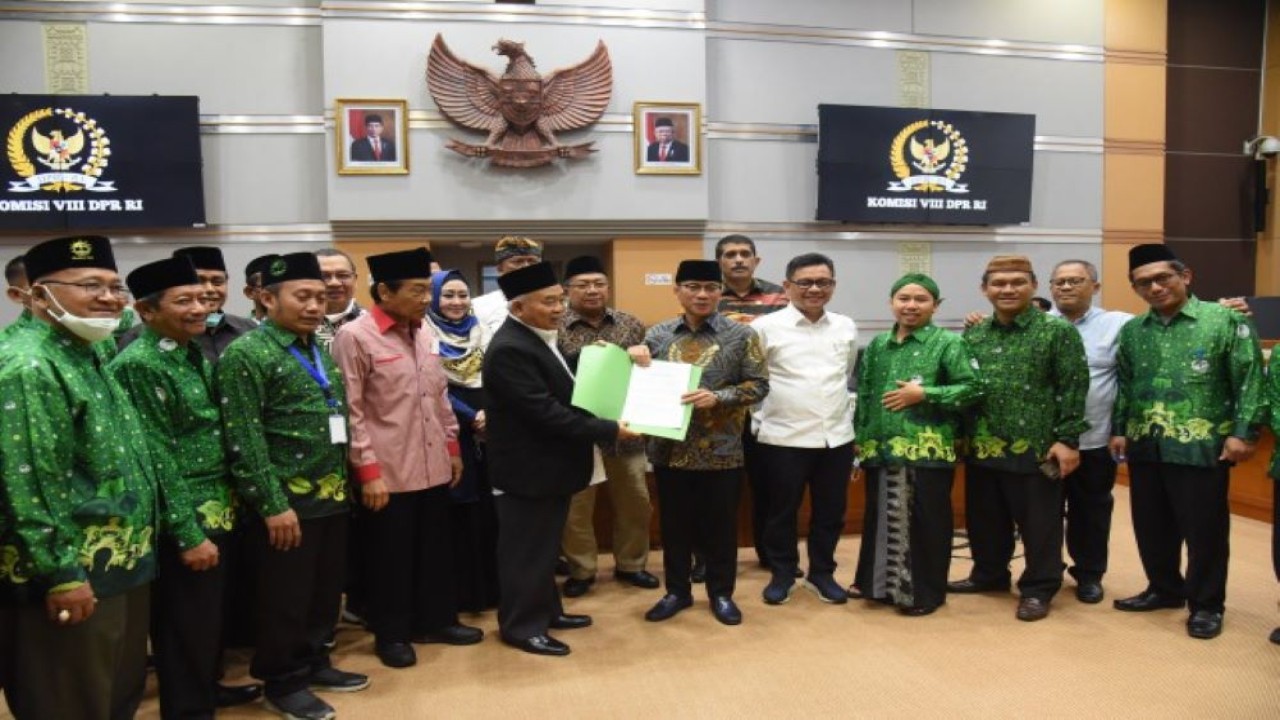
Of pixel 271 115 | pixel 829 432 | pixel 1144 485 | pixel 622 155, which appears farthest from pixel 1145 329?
pixel 271 115

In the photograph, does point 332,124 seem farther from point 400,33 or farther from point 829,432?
point 829,432

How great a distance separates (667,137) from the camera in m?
6.50

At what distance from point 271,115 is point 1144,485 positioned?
6255 mm

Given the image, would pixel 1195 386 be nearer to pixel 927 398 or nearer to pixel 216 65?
pixel 927 398

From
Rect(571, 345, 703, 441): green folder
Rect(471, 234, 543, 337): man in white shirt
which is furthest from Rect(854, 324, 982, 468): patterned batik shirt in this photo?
Rect(471, 234, 543, 337): man in white shirt

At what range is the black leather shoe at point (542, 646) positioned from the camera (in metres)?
3.04

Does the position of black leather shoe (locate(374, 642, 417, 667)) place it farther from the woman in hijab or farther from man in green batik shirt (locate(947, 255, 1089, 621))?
man in green batik shirt (locate(947, 255, 1089, 621))

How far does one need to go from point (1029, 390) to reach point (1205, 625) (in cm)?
110

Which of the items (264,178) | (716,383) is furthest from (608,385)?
(264,178)

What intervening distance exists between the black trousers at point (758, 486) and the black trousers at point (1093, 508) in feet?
4.41

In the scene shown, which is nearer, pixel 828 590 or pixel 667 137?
pixel 828 590

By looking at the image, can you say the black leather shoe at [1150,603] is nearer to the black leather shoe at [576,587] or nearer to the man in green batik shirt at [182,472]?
the black leather shoe at [576,587]

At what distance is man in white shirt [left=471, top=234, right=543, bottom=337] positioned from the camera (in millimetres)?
3730

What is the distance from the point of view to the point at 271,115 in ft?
20.6
